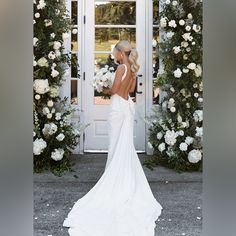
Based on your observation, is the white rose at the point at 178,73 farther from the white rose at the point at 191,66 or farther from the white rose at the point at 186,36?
the white rose at the point at 186,36

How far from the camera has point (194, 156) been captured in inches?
208

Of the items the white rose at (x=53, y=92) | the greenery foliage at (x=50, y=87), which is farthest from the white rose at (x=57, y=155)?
the white rose at (x=53, y=92)

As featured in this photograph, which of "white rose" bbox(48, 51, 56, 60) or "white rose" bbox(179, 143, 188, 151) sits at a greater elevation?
"white rose" bbox(48, 51, 56, 60)

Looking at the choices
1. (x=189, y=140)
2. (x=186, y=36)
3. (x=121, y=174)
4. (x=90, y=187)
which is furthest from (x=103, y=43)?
(x=121, y=174)

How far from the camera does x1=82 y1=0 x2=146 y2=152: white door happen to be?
6375 millimetres

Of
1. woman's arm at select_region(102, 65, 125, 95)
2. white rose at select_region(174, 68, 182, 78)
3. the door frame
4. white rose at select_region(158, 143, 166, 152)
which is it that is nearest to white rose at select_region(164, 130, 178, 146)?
white rose at select_region(158, 143, 166, 152)

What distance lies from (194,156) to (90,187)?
1.26 m

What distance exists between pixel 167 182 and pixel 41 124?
156 centimetres

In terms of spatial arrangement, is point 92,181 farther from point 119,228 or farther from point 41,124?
point 119,228

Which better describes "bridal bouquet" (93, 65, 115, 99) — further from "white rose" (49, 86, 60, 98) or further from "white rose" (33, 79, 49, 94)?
"white rose" (49, 86, 60, 98)

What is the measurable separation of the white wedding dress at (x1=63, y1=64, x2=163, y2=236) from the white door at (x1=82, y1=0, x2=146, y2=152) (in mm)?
2328
